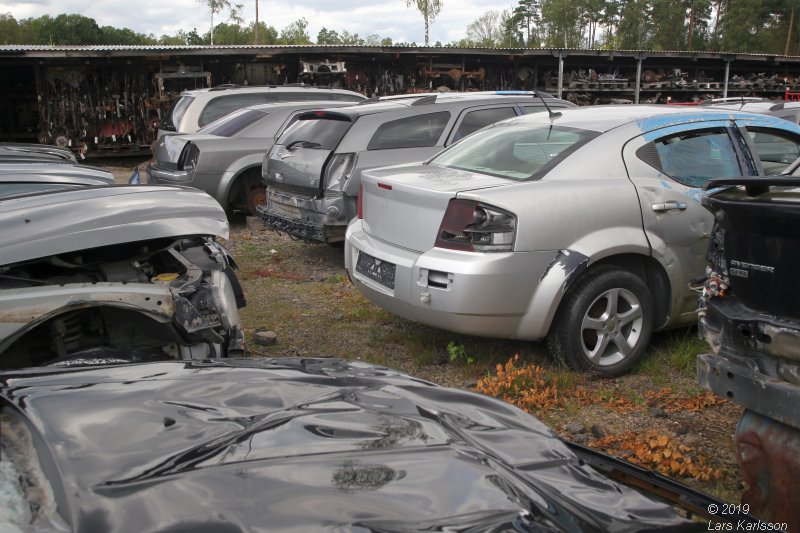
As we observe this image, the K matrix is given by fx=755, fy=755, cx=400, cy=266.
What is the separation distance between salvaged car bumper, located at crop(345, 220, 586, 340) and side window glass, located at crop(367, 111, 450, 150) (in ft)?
11.0

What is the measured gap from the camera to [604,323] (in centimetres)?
486

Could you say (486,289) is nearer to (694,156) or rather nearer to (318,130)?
(694,156)

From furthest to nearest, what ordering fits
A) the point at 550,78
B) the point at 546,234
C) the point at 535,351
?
the point at 550,78, the point at 535,351, the point at 546,234

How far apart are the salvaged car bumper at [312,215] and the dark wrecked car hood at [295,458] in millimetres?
4967

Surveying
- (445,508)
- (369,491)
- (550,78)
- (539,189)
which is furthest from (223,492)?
(550,78)

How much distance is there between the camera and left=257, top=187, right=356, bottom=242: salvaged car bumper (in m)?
7.59


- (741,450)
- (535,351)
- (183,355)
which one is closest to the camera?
(741,450)

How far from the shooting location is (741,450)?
3.23m

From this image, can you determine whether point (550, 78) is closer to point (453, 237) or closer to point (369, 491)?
point (453, 237)

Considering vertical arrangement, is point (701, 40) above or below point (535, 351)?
above

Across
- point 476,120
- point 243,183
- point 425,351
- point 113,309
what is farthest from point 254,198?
point 113,309

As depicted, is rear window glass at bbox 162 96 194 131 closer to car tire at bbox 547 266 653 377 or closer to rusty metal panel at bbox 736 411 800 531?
car tire at bbox 547 266 653 377

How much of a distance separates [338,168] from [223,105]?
18.2 feet

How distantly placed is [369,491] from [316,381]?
912 mm
